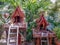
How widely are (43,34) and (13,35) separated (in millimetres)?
559

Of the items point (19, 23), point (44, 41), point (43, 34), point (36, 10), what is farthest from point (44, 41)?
point (36, 10)

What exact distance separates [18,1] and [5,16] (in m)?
0.57

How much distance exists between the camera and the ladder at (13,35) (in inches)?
130

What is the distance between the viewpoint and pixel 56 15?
12.7ft

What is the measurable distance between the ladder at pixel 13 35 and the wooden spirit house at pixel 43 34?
332 mm

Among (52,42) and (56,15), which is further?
(56,15)

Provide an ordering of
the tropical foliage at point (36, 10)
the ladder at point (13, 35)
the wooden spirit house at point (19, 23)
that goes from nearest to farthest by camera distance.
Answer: the ladder at point (13, 35) < the wooden spirit house at point (19, 23) < the tropical foliage at point (36, 10)

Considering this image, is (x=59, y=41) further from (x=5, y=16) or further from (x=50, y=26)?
(x=5, y=16)

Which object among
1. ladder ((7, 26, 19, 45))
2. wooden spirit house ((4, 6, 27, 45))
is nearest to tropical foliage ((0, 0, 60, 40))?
wooden spirit house ((4, 6, 27, 45))

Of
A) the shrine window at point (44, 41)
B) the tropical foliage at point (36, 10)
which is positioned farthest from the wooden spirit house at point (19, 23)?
the shrine window at point (44, 41)

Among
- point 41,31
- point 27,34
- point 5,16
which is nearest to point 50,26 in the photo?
point 41,31

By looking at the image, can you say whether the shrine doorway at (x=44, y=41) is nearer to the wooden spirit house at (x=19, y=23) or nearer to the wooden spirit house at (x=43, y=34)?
the wooden spirit house at (x=43, y=34)

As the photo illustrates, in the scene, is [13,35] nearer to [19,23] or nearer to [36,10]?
[19,23]

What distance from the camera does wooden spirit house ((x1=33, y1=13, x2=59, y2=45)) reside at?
337 cm
